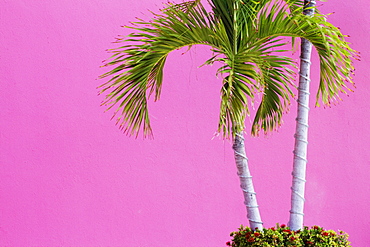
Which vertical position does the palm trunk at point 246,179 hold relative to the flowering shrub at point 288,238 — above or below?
above

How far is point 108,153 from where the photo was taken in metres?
3.50

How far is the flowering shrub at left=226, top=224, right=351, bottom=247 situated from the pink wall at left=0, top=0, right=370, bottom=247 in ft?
3.35

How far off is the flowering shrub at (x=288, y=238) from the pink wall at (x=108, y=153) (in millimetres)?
1021

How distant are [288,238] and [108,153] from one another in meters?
1.47

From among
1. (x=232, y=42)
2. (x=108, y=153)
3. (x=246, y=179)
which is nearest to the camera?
(x=232, y=42)

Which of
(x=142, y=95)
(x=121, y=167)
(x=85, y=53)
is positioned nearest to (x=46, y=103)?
(x=85, y=53)

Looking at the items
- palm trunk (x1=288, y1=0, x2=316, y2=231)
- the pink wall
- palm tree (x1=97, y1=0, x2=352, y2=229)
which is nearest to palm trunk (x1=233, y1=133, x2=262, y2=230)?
palm tree (x1=97, y1=0, x2=352, y2=229)

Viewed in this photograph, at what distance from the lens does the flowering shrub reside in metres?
2.48

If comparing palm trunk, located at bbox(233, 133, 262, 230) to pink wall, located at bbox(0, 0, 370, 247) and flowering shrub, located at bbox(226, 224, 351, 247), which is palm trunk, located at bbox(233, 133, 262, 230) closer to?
flowering shrub, located at bbox(226, 224, 351, 247)

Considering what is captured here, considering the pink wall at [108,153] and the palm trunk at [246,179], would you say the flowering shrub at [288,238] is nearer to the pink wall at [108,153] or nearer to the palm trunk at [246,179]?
the palm trunk at [246,179]

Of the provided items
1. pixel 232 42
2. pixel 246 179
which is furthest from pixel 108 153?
pixel 232 42

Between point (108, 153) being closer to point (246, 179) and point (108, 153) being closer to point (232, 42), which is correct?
point (246, 179)

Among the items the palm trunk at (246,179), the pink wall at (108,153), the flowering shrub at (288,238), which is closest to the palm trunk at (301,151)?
the flowering shrub at (288,238)

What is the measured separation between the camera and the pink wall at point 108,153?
340cm
